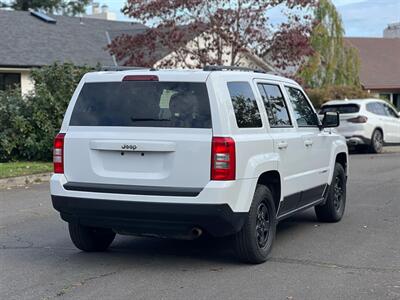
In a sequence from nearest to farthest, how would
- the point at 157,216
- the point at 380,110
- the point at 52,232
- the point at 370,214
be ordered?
1. the point at 157,216
2. the point at 52,232
3. the point at 370,214
4. the point at 380,110

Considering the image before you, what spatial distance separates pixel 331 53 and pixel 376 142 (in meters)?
11.4

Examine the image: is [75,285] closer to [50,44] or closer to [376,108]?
[376,108]

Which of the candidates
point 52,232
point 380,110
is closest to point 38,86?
point 52,232

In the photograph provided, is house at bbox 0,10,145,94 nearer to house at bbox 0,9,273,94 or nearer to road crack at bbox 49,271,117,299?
house at bbox 0,9,273,94

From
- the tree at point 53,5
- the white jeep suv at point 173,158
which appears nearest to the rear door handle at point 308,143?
the white jeep suv at point 173,158

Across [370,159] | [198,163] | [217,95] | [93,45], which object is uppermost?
[93,45]

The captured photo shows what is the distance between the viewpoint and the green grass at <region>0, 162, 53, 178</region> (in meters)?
13.2

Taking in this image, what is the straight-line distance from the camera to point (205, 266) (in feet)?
21.5

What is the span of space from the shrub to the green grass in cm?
50

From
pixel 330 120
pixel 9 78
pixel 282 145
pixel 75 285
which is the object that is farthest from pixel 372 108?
pixel 75 285

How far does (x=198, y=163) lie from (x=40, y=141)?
10.2m

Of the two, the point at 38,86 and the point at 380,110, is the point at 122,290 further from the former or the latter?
the point at 380,110

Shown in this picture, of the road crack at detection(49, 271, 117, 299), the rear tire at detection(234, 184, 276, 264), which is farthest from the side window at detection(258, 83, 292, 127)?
the road crack at detection(49, 271, 117, 299)

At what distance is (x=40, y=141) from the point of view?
15422 mm
